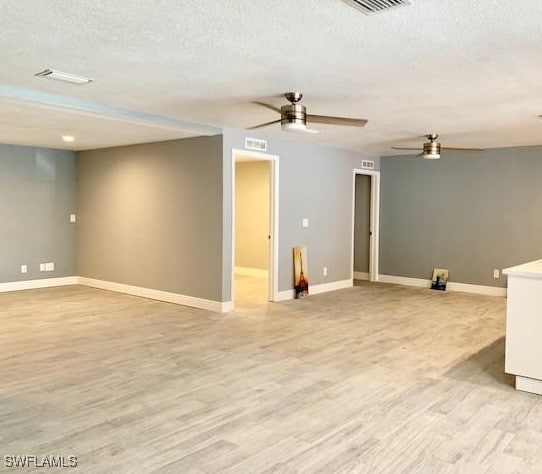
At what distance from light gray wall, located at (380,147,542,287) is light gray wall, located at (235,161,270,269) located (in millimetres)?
2230

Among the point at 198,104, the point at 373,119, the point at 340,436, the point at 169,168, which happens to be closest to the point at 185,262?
the point at 169,168

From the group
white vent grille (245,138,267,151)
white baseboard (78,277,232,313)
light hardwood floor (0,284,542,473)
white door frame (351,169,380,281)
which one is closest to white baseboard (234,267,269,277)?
white door frame (351,169,380,281)

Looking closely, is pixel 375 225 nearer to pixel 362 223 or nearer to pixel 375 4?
pixel 362 223

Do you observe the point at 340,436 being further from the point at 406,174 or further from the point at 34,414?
the point at 406,174

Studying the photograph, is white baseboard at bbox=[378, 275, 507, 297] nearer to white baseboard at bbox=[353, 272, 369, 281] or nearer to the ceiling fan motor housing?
white baseboard at bbox=[353, 272, 369, 281]

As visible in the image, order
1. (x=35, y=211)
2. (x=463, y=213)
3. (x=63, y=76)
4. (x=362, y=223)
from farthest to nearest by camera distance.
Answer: (x=362, y=223) → (x=463, y=213) → (x=35, y=211) → (x=63, y=76)

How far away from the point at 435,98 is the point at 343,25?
2038 millimetres

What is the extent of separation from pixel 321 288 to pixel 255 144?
2611 millimetres

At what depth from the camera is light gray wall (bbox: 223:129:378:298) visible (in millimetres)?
6378

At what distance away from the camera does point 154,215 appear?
7051 millimetres

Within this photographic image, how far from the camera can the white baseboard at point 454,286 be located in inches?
307

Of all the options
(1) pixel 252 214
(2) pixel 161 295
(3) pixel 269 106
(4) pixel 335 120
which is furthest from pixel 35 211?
(4) pixel 335 120

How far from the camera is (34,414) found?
10.4 feet

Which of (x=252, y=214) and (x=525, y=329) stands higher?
(x=252, y=214)
